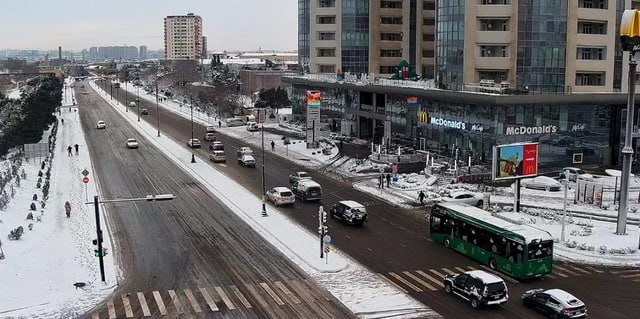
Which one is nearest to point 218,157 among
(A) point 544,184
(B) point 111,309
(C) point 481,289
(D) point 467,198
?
(D) point 467,198

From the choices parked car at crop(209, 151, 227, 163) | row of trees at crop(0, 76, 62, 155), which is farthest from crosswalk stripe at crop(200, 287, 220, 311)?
row of trees at crop(0, 76, 62, 155)

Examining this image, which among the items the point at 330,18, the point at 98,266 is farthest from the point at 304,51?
the point at 98,266

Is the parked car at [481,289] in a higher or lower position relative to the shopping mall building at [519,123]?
lower

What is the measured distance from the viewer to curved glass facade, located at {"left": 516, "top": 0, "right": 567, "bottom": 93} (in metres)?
69.1

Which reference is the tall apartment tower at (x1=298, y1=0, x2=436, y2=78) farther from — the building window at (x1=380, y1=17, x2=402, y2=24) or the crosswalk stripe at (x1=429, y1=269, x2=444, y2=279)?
the crosswalk stripe at (x1=429, y1=269, x2=444, y2=279)

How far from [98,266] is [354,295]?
570 inches

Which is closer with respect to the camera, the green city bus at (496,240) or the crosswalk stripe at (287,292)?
the crosswalk stripe at (287,292)

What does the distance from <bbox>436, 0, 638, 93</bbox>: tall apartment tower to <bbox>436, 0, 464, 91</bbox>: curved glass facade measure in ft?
0.36

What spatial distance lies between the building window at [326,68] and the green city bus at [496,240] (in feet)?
236

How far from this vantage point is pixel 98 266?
37.2 m

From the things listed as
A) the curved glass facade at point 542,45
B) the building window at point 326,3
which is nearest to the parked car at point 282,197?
the curved glass facade at point 542,45

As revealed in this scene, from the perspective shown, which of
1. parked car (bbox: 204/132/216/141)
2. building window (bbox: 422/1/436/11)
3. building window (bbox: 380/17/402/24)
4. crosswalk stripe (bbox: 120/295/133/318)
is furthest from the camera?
building window (bbox: 380/17/402/24)

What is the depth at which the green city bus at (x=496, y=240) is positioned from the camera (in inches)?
1366

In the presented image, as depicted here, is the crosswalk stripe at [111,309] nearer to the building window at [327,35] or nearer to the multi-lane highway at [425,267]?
the multi-lane highway at [425,267]
